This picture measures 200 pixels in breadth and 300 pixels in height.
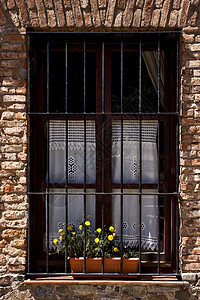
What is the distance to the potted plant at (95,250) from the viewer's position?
3.58 meters

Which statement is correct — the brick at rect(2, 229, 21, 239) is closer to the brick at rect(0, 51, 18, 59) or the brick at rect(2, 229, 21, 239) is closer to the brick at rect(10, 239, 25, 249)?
the brick at rect(10, 239, 25, 249)

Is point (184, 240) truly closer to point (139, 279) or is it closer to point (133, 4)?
point (139, 279)

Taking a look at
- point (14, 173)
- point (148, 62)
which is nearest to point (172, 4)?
point (148, 62)

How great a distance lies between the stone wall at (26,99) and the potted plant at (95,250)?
190mm

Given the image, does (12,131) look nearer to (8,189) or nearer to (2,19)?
(8,189)

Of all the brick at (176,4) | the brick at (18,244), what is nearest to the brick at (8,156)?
the brick at (18,244)

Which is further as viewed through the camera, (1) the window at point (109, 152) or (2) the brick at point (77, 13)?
(1) the window at point (109, 152)

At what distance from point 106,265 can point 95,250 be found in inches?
6.5

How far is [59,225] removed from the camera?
12.4 feet

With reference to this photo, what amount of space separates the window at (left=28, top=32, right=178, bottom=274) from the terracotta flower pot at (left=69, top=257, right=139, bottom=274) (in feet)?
0.64

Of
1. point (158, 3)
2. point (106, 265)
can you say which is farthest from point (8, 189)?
point (158, 3)

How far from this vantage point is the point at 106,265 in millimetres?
3592

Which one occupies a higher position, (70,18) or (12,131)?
Answer: (70,18)

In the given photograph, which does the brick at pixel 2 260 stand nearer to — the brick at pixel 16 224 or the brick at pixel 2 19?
the brick at pixel 16 224
